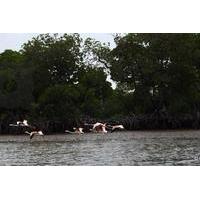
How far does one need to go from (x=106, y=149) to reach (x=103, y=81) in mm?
1123

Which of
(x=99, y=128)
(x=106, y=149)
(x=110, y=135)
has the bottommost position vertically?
(x=106, y=149)

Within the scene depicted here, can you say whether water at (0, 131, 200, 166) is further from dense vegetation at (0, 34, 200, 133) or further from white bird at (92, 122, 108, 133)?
dense vegetation at (0, 34, 200, 133)

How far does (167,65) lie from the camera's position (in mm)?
13141

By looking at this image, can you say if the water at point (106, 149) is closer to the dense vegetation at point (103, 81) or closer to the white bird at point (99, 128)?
the white bird at point (99, 128)

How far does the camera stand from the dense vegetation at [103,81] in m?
12.8

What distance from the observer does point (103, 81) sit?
13.1 meters

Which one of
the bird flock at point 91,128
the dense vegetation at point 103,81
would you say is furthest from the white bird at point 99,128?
the dense vegetation at point 103,81

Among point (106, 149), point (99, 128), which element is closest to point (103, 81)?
point (99, 128)

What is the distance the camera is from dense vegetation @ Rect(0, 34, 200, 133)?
12781 millimetres

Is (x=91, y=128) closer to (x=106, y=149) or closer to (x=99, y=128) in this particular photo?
(x=99, y=128)

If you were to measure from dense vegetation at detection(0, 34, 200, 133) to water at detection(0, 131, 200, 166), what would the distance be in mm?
197

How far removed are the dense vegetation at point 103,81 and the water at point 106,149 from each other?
197 mm
